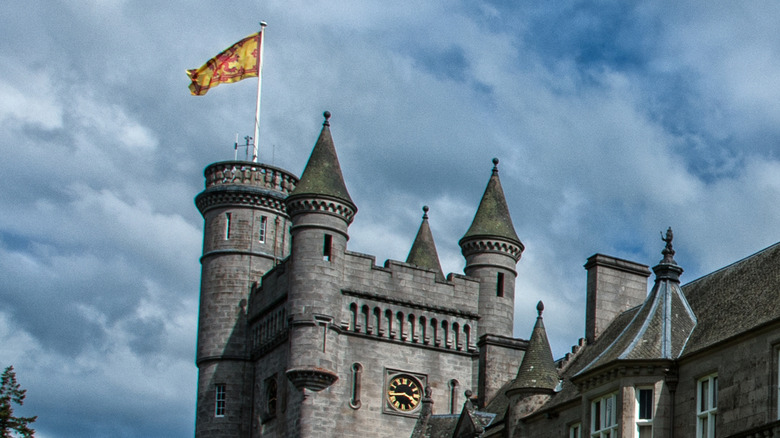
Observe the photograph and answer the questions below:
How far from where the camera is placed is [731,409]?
33.0 metres

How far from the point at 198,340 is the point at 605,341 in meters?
26.9

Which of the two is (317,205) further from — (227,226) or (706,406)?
(706,406)

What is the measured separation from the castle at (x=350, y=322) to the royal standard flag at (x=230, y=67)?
4380 mm

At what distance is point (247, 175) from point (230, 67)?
572cm

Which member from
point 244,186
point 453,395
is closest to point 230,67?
point 244,186

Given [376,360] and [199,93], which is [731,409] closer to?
[376,360]

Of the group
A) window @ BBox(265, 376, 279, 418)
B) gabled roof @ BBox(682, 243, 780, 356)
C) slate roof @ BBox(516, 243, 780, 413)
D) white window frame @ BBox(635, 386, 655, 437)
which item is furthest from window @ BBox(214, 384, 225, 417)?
white window frame @ BBox(635, 386, 655, 437)

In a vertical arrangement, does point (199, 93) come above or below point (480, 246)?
above

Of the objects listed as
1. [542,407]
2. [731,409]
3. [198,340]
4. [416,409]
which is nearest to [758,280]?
[731,409]

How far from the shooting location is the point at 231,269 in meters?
65.8

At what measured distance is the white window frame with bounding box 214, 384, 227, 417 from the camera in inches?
2554

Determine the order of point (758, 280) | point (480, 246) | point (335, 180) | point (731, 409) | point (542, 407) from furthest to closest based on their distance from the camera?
point (480, 246) < point (335, 180) < point (542, 407) < point (758, 280) < point (731, 409)

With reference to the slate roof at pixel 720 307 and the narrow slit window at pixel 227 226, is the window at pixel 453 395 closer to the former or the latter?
the narrow slit window at pixel 227 226

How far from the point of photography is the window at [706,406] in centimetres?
3363
